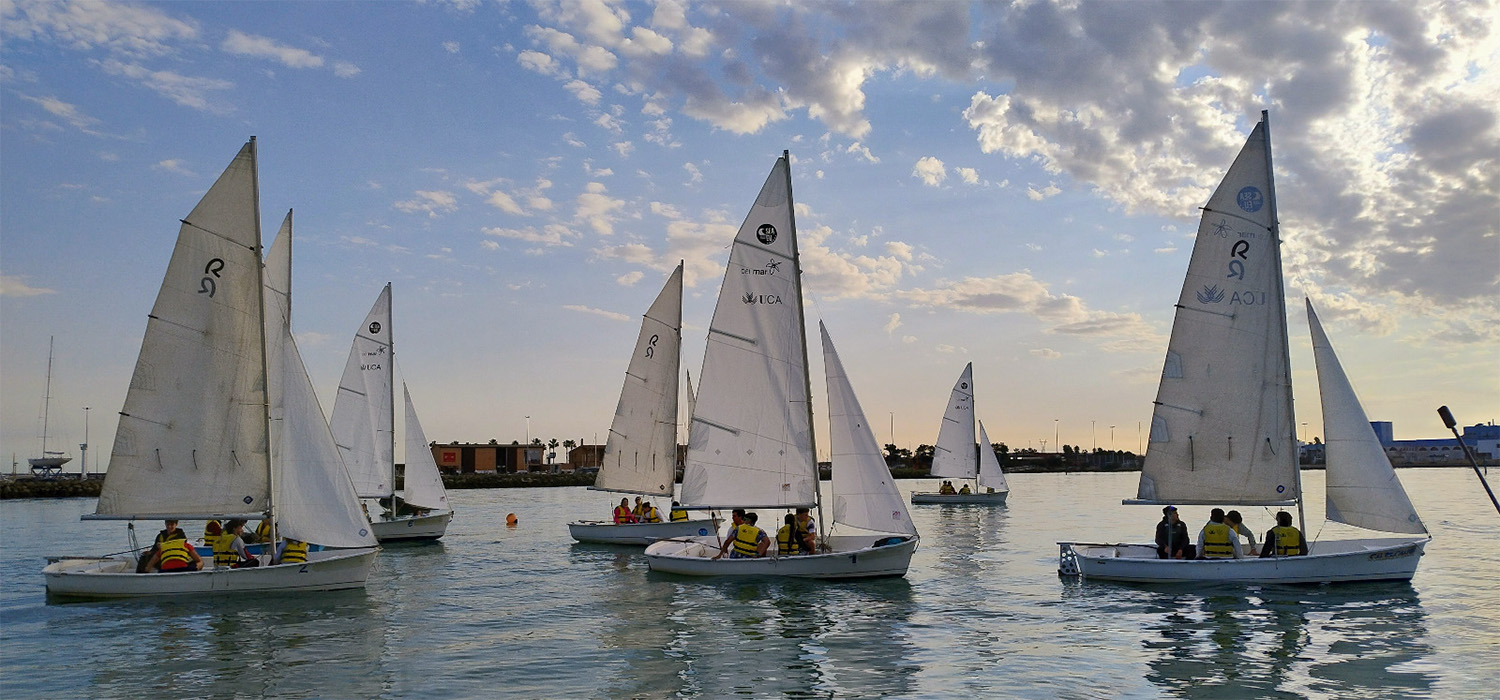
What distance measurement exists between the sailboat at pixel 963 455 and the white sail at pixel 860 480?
43.9 m

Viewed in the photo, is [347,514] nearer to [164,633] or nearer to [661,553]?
[164,633]

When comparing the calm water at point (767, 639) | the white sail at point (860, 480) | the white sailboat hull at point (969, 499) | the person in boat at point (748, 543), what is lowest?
the calm water at point (767, 639)

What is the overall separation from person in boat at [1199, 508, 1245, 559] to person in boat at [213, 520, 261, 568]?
2069 centimetres

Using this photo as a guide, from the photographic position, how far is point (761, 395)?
24359 mm

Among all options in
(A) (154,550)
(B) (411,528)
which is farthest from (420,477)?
(A) (154,550)

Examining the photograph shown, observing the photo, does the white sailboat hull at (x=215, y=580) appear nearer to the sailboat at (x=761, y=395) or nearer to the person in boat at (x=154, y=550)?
the person in boat at (x=154, y=550)

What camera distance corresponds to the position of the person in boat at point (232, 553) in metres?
21.1

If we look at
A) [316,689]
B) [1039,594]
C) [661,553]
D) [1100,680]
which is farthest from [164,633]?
[1039,594]

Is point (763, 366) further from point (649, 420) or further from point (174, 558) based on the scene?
point (174, 558)

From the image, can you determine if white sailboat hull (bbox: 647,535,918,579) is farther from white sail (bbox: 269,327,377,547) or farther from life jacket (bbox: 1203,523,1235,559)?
white sail (bbox: 269,327,377,547)

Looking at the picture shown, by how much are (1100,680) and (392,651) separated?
1106cm

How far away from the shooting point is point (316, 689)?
1358 cm

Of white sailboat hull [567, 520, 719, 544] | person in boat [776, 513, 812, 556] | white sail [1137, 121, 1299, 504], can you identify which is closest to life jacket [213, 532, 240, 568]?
person in boat [776, 513, 812, 556]

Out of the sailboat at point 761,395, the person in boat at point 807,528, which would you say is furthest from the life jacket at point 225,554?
the person in boat at point 807,528
